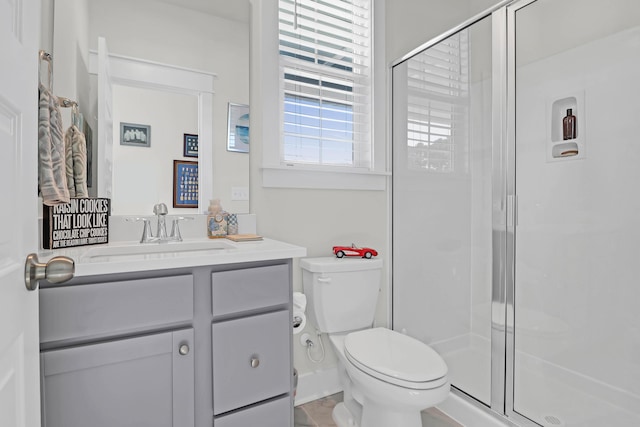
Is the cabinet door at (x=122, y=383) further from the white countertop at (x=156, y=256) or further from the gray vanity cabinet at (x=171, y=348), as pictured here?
the white countertop at (x=156, y=256)

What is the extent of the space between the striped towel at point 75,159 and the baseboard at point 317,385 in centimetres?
138

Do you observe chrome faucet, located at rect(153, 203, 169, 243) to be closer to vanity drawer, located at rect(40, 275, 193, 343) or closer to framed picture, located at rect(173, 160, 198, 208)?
framed picture, located at rect(173, 160, 198, 208)

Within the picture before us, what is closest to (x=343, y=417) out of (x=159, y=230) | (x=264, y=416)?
(x=264, y=416)

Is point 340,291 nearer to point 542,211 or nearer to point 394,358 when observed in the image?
point 394,358

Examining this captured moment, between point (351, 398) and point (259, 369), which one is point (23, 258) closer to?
point (259, 369)

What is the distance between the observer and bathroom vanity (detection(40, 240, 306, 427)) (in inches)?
36.3

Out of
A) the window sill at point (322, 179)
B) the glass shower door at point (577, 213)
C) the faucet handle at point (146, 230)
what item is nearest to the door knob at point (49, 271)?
the faucet handle at point (146, 230)

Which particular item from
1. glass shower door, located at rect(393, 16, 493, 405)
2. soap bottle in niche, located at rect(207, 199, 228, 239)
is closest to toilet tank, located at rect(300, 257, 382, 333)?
glass shower door, located at rect(393, 16, 493, 405)

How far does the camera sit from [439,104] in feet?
6.31

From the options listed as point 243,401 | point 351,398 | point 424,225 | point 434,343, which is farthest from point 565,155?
point 243,401

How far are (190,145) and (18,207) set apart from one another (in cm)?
108

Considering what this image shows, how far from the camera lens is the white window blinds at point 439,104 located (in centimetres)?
181

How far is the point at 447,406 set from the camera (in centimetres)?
179

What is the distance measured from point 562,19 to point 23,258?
6.48 feet
